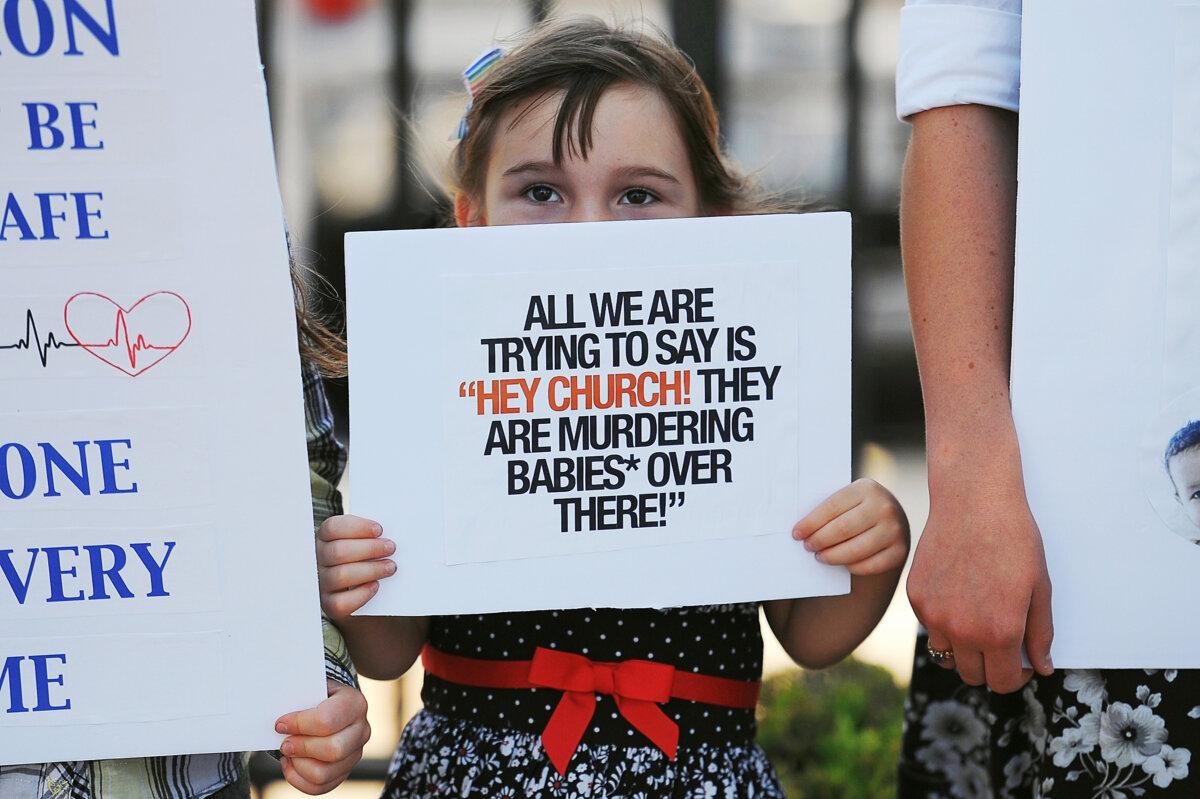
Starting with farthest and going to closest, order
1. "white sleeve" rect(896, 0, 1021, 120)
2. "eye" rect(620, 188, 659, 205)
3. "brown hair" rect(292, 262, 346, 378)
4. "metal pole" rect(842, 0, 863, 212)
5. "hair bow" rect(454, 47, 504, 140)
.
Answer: "metal pole" rect(842, 0, 863, 212)
"hair bow" rect(454, 47, 504, 140)
"eye" rect(620, 188, 659, 205)
"brown hair" rect(292, 262, 346, 378)
"white sleeve" rect(896, 0, 1021, 120)

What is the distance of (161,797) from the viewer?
1368 millimetres

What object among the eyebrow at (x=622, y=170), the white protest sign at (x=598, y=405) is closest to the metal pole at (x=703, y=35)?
the eyebrow at (x=622, y=170)

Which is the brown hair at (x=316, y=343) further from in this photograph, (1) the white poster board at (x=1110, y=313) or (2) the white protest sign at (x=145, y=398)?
(1) the white poster board at (x=1110, y=313)

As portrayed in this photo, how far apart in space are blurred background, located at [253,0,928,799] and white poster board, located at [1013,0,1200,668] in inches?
82.3

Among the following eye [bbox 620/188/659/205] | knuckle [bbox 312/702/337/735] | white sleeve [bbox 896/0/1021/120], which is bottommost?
knuckle [bbox 312/702/337/735]

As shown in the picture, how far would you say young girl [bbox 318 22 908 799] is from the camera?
61.2 inches

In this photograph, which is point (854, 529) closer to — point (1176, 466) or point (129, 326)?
point (1176, 466)

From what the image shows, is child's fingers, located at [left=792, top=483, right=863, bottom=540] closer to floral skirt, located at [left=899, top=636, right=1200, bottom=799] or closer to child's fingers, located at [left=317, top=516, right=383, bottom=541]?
floral skirt, located at [left=899, top=636, right=1200, bottom=799]

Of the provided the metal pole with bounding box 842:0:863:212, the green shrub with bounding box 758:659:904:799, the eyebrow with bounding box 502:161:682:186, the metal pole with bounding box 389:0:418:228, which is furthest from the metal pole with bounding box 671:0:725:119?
the eyebrow with bounding box 502:161:682:186

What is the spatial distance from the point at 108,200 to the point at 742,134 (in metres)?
3.09

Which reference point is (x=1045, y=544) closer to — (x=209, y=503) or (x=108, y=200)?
(x=209, y=503)

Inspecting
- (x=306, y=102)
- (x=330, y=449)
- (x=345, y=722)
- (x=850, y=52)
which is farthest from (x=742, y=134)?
(x=345, y=722)

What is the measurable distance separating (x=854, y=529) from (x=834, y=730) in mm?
1252

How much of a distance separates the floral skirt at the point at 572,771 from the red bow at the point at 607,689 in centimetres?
3
